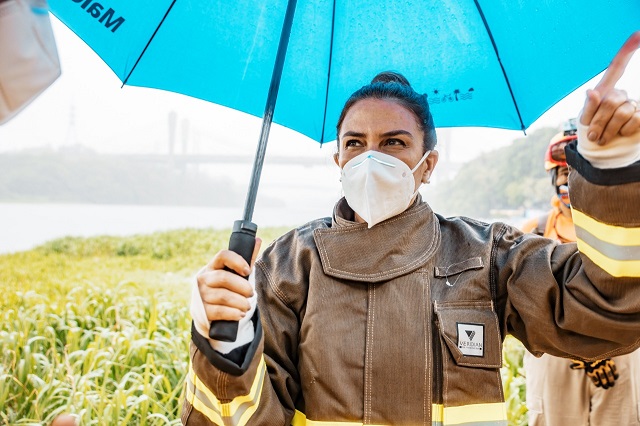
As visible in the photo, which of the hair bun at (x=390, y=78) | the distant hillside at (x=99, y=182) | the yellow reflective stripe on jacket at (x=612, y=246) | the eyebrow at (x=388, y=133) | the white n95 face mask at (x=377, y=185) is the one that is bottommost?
the yellow reflective stripe on jacket at (x=612, y=246)

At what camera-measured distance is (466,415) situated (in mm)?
1373

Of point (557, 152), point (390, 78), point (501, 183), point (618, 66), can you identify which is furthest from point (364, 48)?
point (501, 183)

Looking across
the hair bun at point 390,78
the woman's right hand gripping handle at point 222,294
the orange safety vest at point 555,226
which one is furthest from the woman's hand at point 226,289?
the orange safety vest at point 555,226

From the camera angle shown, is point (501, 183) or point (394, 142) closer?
point (394, 142)

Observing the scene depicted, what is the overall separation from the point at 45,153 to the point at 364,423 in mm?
4663

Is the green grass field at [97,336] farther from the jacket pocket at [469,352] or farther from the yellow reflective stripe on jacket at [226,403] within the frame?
the jacket pocket at [469,352]

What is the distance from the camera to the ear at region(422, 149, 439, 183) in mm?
1696

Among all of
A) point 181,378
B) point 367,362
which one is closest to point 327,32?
point 367,362

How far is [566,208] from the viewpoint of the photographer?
290 cm

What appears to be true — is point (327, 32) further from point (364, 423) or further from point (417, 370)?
point (364, 423)

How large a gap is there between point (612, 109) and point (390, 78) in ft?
2.59

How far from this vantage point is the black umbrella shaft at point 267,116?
1.37 metres

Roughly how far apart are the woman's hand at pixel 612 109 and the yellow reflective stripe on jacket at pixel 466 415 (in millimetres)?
734

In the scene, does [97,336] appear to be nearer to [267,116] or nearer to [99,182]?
[99,182]
